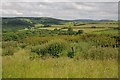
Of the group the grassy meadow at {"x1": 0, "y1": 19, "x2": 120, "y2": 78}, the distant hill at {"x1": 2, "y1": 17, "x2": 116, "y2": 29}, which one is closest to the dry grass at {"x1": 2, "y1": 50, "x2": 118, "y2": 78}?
the grassy meadow at {"x1": 0, "y1": 19, "x2": 120, "y2": 78}

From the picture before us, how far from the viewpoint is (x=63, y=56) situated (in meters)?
9.48

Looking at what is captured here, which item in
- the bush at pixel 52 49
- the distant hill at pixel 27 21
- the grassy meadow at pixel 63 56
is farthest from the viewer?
the distant hill at pixel 27 21

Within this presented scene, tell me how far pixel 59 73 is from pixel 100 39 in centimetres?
712

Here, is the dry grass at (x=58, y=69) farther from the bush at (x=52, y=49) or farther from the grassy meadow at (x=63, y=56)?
the bush at (x=52, y=49)

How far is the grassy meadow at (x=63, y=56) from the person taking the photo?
655cm

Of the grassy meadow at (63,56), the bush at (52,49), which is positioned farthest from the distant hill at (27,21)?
the bush at (52,49)

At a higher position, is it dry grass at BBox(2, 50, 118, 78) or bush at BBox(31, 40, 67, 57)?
bush at BBox(31, 40, 67, 57)

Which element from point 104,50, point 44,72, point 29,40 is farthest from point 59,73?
point 29,40

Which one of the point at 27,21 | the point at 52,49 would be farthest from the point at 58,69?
the point at 27,21

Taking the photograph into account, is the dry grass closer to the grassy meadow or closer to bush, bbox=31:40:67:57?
the grassy meadow

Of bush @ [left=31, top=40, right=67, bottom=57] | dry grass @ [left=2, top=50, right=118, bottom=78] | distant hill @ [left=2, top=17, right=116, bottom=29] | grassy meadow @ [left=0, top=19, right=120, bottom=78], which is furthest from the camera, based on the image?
distant hill @ [left=2, top=17, right=116, bottom=29]

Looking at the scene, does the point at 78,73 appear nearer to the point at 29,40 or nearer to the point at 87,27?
the point at 29,40

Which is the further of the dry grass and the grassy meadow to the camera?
the grassy meadow

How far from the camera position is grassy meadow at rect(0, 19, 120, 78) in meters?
6.55
